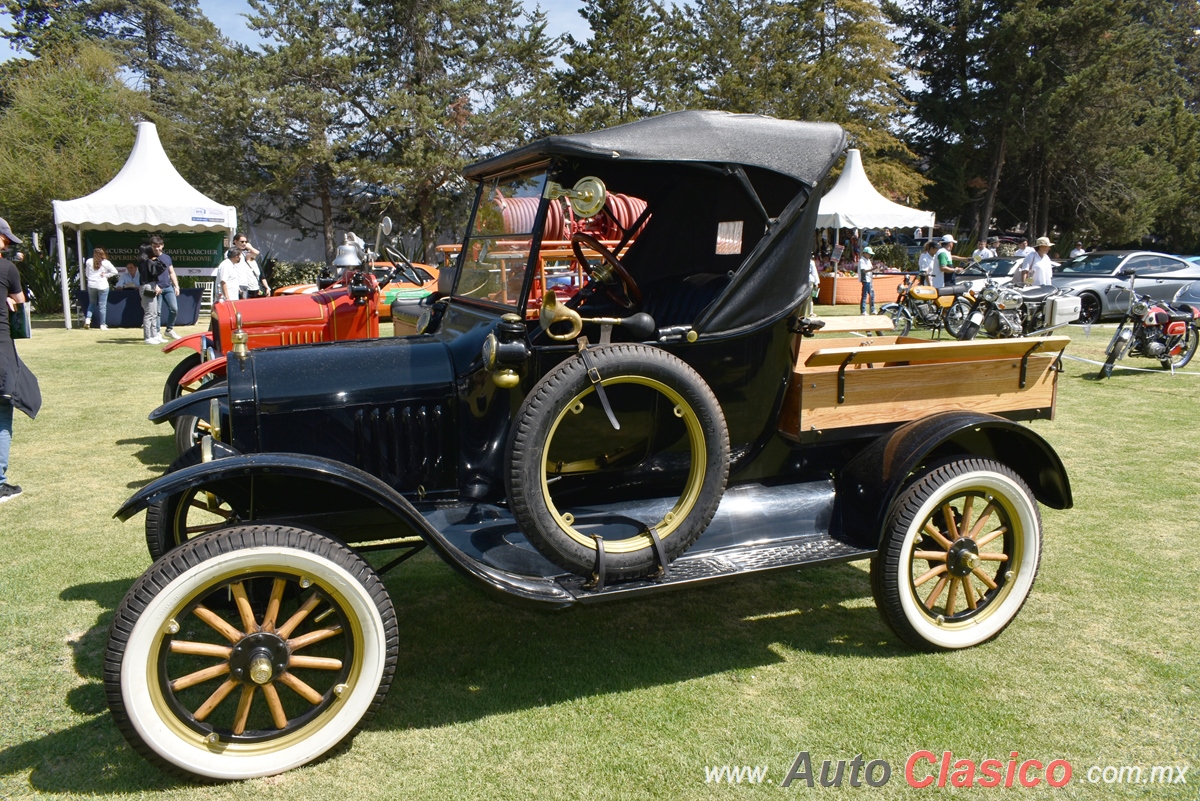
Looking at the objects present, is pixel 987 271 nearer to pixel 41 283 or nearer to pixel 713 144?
pixel 713 144

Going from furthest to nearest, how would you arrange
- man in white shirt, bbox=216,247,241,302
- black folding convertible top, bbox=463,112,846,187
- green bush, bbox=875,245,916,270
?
green bush, bbox=875,245,916,270 < man in white shirt, bbox=216,247,241,302 < black folding convertible top, bbox=463,112,846,187

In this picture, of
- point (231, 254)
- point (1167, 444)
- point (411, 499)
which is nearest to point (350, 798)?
point (411, 499)

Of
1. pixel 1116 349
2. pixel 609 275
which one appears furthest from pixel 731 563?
pixel 1116 349

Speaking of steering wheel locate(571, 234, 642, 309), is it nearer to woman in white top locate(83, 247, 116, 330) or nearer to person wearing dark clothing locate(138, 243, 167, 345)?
person wearing dark clothing locate(138, 243, 167, 345)

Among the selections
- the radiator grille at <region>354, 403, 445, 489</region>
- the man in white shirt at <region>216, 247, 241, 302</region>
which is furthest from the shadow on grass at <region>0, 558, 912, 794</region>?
the man in white shirt at <region>216, 247, 241, 302</region>

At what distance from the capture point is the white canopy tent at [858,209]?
20.0 m

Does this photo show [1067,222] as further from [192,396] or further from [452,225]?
[192,396]

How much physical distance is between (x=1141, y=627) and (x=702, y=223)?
2.68m

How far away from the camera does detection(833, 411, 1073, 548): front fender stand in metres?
3.30

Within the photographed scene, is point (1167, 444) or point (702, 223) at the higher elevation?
point (702, 223)

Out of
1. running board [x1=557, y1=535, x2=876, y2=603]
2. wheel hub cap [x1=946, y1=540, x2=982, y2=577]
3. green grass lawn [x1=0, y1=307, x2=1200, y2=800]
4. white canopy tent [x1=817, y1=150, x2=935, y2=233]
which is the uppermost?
white canopy tent [x1=817, y1=150, x2=935, y2=233]

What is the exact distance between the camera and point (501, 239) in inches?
147

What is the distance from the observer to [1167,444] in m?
6.89

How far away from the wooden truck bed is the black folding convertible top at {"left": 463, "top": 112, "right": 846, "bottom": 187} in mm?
783
